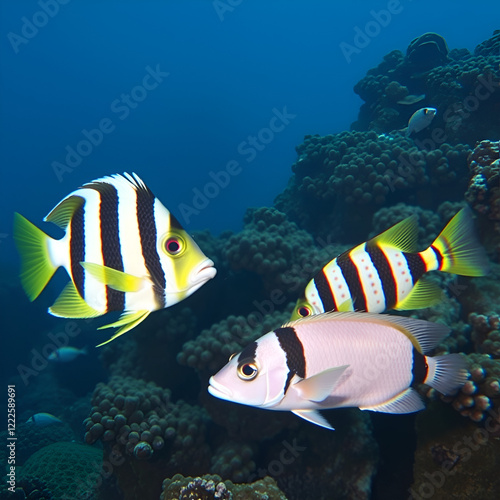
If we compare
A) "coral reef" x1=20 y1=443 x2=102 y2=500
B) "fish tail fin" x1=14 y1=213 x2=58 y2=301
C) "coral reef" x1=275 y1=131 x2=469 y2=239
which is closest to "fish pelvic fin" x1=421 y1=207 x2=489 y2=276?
"fish tail fin" x1=14 y1=213 x2=58 y2=301

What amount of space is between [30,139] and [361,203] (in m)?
102

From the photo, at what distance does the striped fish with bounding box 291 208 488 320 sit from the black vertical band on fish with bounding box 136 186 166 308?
47.6 inches

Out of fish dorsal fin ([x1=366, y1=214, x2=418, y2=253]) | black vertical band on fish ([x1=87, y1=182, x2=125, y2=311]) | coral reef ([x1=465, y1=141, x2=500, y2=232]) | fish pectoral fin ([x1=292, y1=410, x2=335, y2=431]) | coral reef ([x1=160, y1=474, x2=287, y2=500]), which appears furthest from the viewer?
coral reef ([x1=465, y1=141, x2=500, y2=232])

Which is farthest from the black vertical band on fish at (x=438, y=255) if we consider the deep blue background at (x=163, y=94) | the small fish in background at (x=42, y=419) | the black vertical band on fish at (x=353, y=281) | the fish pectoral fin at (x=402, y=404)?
the deep blue background at (x=163, y=94)

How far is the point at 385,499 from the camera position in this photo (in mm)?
3488

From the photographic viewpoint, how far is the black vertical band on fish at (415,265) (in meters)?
2.21

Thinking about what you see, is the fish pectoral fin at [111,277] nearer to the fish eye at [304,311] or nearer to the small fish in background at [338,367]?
the small fish in background at [338,367]

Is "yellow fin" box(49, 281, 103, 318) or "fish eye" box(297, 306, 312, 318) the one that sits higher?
"yellow fin" box(49, 281, 103, 318)

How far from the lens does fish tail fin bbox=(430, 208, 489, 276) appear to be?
7.41 ft

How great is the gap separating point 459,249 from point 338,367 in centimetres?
142

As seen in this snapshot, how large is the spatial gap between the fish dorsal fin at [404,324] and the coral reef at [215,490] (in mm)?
1884

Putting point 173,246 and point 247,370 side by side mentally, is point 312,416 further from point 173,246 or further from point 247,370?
point 173,246

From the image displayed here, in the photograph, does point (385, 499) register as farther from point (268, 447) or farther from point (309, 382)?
point (309, 382)

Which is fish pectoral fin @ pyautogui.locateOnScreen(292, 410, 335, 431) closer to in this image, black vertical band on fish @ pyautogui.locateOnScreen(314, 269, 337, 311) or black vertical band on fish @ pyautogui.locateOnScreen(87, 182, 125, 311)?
black vertical band on fish @ pyautogui.locateOnScreen(314, 269, 337, 311)
